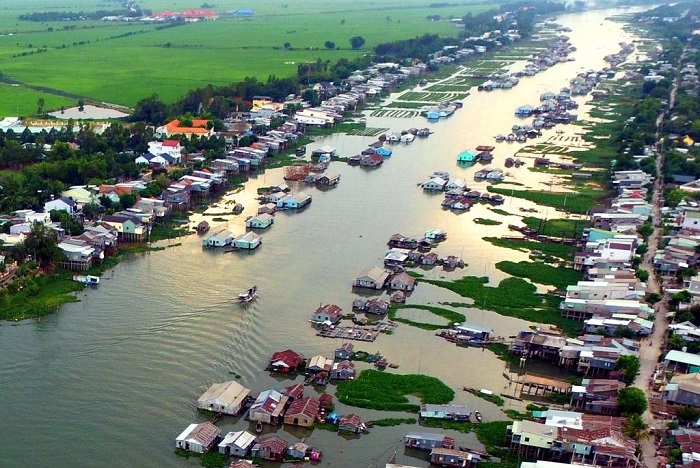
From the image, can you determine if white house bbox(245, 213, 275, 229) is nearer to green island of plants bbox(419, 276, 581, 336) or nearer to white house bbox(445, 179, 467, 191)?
green island of plants bbox(419, 276, 581, 336)

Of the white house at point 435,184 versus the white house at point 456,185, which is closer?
the white house at point 456,185

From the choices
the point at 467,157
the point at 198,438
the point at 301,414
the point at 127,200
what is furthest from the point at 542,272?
the point at 127,200

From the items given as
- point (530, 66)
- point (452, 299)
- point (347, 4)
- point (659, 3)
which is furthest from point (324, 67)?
point (659, 3)

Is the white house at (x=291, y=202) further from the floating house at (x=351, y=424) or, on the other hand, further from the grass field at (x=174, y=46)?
the grass field at (x=174, y=46)

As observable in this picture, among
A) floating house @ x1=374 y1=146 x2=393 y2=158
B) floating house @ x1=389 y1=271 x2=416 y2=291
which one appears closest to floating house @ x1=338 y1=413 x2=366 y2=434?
floating house @ x1=389 y1=271 x2=416 y2=291

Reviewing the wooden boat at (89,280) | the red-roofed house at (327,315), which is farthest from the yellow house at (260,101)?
the red-roofed house at (327,315)

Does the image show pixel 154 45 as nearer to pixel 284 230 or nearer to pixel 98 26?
pixel 98 26
